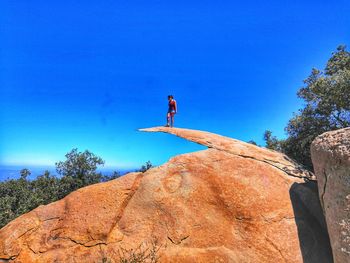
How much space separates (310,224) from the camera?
11.5 m

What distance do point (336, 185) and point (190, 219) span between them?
5449mm

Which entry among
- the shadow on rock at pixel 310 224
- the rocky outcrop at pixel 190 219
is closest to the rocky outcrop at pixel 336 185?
the shadow on rock at pixel 310 224

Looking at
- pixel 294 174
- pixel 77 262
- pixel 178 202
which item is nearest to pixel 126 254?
pixel 77 262

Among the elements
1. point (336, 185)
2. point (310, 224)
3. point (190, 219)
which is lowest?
point (310, 224)

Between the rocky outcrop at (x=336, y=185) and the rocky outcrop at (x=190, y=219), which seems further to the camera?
the rocky outcrop at (x=190, y=219)

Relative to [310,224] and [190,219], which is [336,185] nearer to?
[310,224]

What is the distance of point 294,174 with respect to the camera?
13.4 metres

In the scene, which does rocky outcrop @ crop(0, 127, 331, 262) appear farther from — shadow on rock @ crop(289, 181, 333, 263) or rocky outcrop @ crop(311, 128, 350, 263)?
rocky outcrop @ crop(311, 128, 350, 263)

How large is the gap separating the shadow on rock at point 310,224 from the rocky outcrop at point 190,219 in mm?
39

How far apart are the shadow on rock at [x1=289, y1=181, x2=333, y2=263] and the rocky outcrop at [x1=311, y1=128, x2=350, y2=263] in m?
1.19

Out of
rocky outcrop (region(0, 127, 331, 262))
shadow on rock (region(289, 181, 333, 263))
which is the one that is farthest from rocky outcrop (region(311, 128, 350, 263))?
rocky outcrop (region(0, 127, 331, 262))

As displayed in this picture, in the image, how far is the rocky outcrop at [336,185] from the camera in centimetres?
910

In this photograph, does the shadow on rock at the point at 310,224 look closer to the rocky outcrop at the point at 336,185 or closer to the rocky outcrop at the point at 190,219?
the rocky outcrop at the point at 190,219

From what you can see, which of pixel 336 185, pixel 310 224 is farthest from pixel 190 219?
pixel 336 185
